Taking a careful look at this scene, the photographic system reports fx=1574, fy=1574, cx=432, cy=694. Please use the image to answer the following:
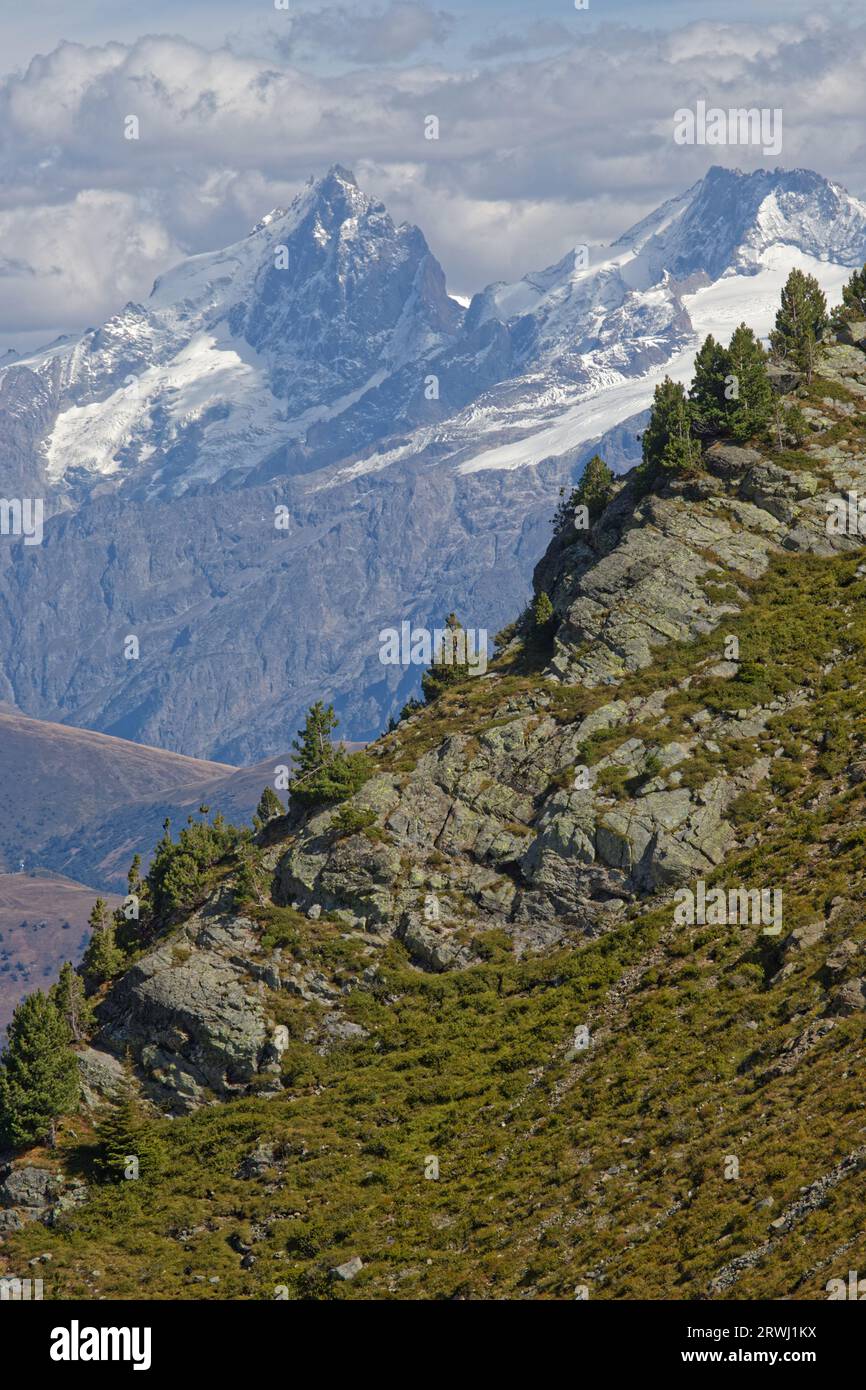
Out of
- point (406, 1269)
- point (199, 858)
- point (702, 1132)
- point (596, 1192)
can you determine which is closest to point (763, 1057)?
point (702, 1132)

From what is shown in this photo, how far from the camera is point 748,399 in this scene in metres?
122

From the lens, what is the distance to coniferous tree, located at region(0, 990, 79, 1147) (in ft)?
267

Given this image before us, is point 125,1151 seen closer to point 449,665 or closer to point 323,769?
point 323,769

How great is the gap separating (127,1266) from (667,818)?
38569 mm

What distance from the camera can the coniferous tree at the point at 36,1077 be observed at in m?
81.5

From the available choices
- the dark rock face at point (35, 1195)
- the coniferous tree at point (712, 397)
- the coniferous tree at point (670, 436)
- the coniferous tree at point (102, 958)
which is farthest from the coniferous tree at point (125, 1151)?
the coniferous tree at point (712, 397)

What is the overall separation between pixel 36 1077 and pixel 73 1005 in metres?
7.03

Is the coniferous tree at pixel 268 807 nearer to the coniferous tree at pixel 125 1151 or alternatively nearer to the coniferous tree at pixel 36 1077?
the coniferous tree at pixel 36 1077

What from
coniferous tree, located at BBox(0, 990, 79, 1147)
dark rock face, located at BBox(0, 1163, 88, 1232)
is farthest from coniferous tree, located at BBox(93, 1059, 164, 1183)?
coniferous tree, located at BBox(0, 990, 79, 1147)

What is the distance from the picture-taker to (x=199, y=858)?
111062 mm

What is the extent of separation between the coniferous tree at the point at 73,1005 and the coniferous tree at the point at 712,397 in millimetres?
63674

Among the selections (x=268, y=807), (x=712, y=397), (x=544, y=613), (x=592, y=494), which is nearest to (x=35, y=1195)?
(x=544, y=613)

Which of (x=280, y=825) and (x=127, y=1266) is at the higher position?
(x=280, y=825)
